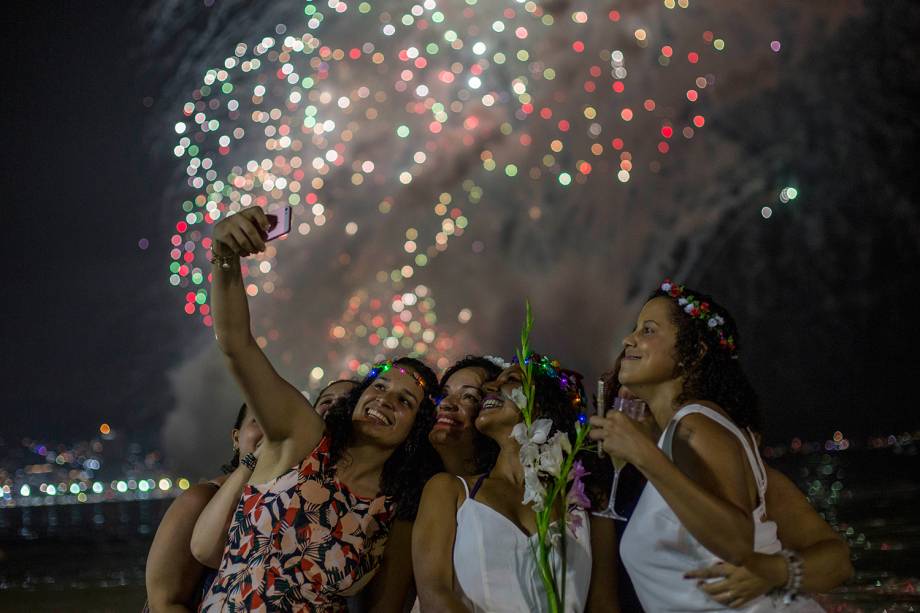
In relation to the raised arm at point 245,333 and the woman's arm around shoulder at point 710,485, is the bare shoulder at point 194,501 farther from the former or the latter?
the woman's arm around shoulder at point 710,485

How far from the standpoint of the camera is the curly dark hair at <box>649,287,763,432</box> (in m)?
4.76

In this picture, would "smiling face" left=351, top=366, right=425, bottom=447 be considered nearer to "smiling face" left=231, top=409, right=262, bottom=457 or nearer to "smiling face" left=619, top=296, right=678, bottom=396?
"smiling face" left=231, top=409, right=262, bottom=457

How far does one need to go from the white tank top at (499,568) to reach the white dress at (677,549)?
0.42 metres

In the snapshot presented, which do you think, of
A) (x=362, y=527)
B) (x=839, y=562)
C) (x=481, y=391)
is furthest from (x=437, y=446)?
(x=839, y=562)

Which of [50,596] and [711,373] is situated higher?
[711,373]

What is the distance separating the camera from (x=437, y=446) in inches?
222

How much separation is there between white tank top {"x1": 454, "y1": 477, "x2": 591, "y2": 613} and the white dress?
1.38 feet

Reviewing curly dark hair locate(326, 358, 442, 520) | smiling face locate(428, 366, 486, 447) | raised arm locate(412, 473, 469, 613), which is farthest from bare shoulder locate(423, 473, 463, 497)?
smiling face locate(428, 366, 486, 447)

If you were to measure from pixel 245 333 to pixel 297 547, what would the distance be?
1.12 meters

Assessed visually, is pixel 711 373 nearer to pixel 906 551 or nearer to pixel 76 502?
pixel 906 551

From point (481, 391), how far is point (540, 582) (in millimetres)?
1453

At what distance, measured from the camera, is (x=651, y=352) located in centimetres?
474

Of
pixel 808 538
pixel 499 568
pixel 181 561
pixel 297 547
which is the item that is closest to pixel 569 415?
pixel 499 568

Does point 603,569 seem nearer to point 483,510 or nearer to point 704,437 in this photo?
point 483,510
